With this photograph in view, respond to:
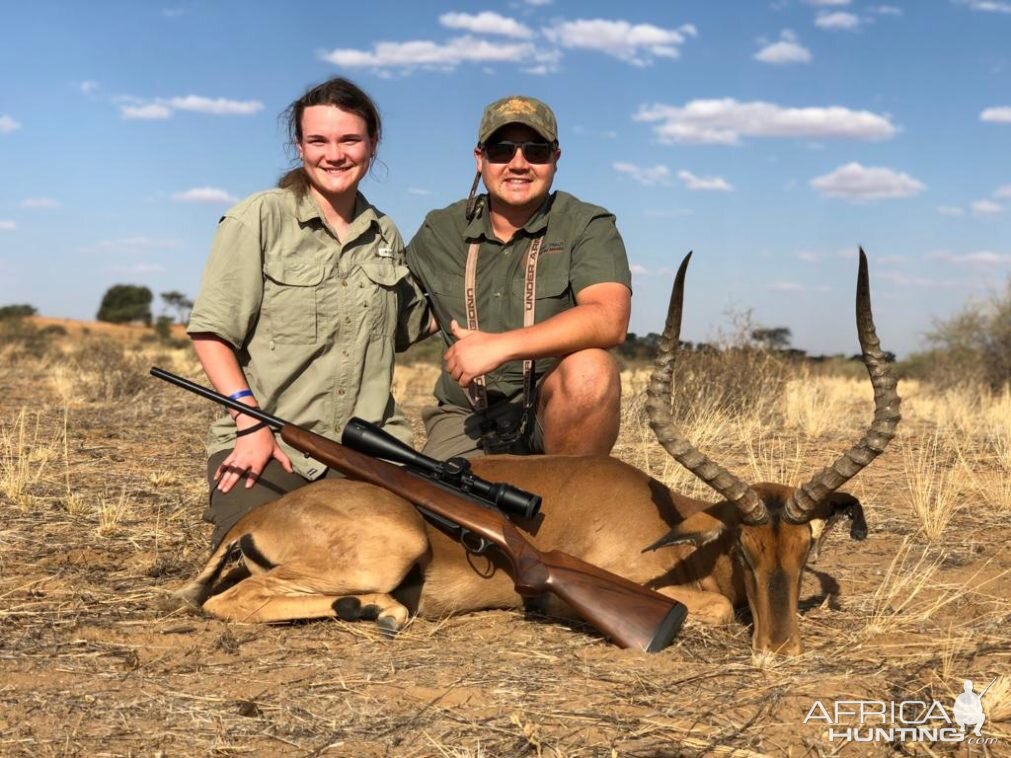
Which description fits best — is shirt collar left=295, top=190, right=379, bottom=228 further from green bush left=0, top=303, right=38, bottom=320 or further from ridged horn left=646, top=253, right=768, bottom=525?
green bush left=0, top=303, right=38, bottom=320

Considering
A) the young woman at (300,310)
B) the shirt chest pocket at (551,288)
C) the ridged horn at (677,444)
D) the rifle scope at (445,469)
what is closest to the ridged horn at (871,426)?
the ridged horn at (677,444)

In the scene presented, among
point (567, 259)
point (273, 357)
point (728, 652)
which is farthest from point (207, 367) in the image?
point (728, 652)

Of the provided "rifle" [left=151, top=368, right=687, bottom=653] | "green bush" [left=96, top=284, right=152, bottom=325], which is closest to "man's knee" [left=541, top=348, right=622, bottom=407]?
"rifle" [left=151, top=368, right=687, bottom=653]

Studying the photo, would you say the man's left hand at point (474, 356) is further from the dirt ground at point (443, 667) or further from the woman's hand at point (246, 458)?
the dirt ground at point (443, 667)

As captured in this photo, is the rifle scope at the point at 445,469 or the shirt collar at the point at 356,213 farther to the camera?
the shirt collar at the point at 356,213

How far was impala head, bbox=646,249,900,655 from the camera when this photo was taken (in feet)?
13.9

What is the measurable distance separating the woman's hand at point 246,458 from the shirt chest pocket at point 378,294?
0.89 metres

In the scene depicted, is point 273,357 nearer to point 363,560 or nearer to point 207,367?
point 207,367

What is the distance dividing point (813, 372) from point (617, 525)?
1753 centimetres

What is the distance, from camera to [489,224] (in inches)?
251

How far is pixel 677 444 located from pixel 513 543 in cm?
89

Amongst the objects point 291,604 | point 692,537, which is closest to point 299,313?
point 291,604

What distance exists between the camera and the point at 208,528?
21.7 feet

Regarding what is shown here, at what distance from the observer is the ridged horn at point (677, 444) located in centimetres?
435
